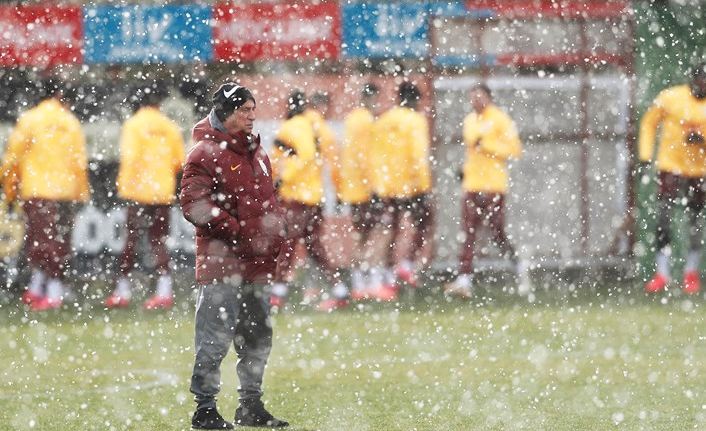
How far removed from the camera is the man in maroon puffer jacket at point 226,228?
6668mm

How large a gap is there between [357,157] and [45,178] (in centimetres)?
264

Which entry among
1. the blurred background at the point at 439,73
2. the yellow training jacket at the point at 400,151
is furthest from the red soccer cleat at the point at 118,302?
the yellow training jacket at the point at 400,151

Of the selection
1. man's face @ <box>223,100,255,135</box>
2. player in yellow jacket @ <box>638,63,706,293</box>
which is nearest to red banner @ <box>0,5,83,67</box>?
player in yellow jacket @ <box>638,63,706,293</box>

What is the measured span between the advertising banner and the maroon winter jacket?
8016 mm

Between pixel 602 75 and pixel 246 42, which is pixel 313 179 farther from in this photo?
pixel 602 75

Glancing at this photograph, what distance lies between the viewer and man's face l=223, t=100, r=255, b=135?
21.9ft

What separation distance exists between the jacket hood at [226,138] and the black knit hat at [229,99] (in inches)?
3.0

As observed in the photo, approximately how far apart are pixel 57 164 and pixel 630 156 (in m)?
5.98

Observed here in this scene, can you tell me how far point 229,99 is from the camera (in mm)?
6676

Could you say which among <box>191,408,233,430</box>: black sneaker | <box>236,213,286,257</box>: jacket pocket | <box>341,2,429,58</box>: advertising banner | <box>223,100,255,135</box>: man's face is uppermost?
<box>341,2,429,58</box>: advertising banner

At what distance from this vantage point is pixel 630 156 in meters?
15.3

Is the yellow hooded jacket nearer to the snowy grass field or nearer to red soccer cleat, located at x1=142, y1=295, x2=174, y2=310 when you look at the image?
the snowy grass field

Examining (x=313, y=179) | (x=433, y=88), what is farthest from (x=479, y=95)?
(x=433, y=88)

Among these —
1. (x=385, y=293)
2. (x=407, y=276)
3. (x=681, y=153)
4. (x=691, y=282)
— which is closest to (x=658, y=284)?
(x=691, y=282)
